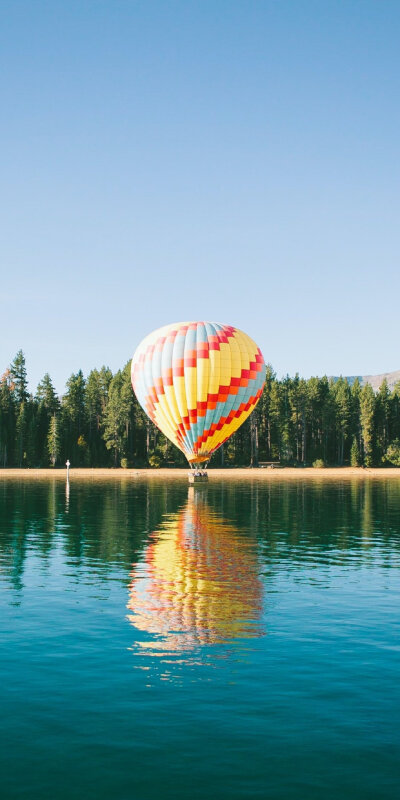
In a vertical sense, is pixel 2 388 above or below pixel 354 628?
above

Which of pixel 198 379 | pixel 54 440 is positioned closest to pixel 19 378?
pixel 54 440

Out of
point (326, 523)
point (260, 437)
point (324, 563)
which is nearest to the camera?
point (324, 563)

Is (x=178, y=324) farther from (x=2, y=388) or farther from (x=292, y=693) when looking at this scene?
(x=2, y=388)

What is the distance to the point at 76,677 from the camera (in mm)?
18625

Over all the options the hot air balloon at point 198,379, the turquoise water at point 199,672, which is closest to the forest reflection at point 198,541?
the turquoise water at point 199,672

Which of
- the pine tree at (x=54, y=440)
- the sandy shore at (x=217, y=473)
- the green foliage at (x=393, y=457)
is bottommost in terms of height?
the sandy shore at (x=217, y=473)

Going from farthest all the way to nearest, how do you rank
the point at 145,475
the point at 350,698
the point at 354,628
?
the point at 145,475, the point at 354,628, the point at 350,698

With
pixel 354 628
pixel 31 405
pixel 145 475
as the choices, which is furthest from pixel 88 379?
pixel 354 628

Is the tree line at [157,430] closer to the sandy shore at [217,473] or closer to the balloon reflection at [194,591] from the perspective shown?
the sandy shore at [217,473]

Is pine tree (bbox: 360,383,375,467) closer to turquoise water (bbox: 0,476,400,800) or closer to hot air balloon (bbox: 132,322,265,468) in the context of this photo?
hot air balloon (bbox: 132,322,265,468)

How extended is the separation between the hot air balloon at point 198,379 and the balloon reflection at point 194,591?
3755 centimetres

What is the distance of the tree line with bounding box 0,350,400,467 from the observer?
15675cm

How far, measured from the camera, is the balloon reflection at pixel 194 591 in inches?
889

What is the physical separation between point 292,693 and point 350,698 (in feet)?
4.51
